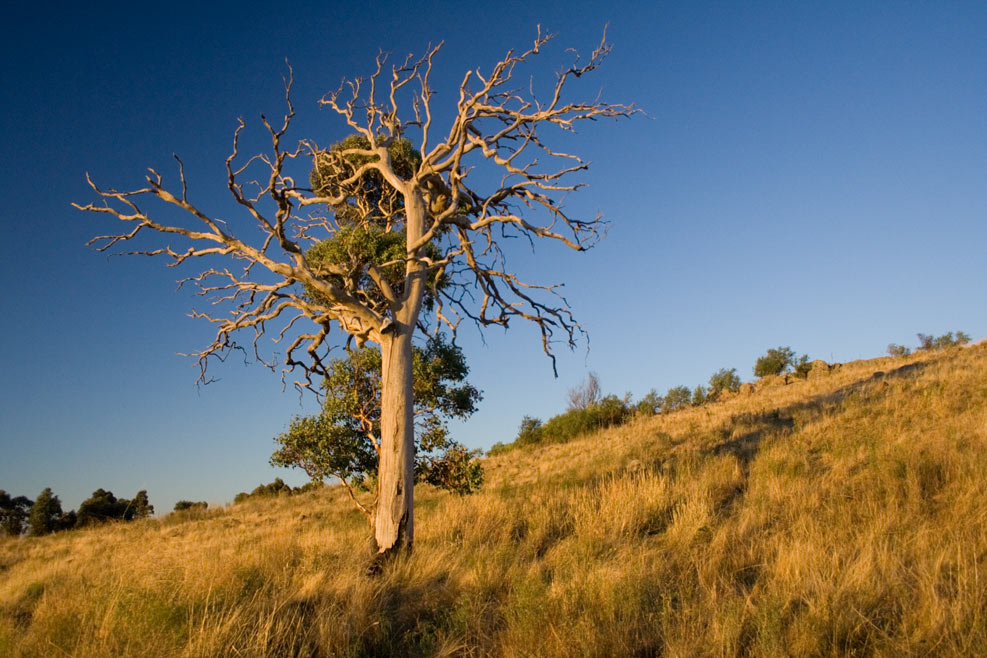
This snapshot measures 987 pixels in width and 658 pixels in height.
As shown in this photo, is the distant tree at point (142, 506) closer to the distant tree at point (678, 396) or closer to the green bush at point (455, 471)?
the green bush at point (455, 471)

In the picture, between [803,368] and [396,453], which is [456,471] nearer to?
[396,453]

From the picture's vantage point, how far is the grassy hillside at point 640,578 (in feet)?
14.3

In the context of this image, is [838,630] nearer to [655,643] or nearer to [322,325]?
[655,643]

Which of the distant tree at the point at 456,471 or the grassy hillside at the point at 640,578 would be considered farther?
the distant tree at the point at 456,471

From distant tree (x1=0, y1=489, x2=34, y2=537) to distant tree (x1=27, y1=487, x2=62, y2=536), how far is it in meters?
0.56

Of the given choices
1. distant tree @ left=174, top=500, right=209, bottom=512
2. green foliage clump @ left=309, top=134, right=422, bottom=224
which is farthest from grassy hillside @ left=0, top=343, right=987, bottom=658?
distant tree @ left=174, top=500, right=209, bottom=512

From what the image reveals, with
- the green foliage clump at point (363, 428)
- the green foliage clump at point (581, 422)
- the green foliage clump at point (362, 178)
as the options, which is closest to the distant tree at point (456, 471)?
the green foliage clump at point (363, 428)

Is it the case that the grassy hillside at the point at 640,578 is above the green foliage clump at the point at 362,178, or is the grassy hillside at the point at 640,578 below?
below

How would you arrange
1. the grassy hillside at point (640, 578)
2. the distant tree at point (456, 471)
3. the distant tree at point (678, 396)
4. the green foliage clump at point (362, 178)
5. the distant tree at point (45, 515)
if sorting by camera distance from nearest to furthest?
the grassy hillside at point (640, 578), the distant tree at point (456, 471), the green foliage clump at point (362, 178), the distant tree at point (45, 515), the distant tree at point (678, 396)

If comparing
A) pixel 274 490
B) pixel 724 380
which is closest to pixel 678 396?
pixel 724 380

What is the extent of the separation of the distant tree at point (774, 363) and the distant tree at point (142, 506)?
106ft

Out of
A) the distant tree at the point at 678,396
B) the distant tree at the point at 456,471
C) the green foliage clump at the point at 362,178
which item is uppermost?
the green foliage clump at the point at 362,178

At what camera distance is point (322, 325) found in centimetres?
989

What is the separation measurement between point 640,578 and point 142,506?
83.9ft
